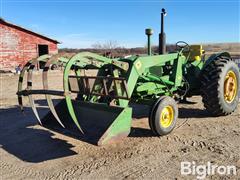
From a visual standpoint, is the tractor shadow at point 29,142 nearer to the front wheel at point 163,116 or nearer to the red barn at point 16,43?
the front wheel at point 163,116

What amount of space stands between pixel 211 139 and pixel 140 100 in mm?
1376

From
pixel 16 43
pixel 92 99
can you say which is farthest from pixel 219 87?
pixel 16 43

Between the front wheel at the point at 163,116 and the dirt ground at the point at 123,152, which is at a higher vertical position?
the front wheel at the point at 163,116

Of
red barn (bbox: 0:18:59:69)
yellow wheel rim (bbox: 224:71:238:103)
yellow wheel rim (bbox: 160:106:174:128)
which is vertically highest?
red barn (bbox: 0:18:59:69)

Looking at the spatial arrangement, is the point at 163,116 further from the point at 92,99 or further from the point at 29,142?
the point at 29,142

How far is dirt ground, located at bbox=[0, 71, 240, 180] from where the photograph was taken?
138 inches

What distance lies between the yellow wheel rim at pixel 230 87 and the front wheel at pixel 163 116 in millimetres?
1796

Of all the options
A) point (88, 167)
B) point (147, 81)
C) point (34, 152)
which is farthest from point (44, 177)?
point (147, 81)

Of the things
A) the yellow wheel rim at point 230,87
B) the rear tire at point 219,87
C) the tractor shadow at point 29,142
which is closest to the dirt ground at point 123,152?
the tractor shadow at point 29,142

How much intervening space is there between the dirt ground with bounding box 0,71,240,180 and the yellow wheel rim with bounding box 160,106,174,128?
0.78ft

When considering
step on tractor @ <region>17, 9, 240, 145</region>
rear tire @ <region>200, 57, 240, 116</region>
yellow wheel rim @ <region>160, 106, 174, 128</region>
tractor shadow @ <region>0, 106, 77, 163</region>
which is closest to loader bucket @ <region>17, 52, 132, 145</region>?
step on tractor @ <region>17, 9, 240, 145</region>

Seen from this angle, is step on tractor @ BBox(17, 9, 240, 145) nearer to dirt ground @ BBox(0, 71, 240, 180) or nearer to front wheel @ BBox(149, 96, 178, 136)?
front wheel @ BBox(149, 96, 178, 136)

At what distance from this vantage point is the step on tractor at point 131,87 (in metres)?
4.02

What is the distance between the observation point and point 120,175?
3398mm
